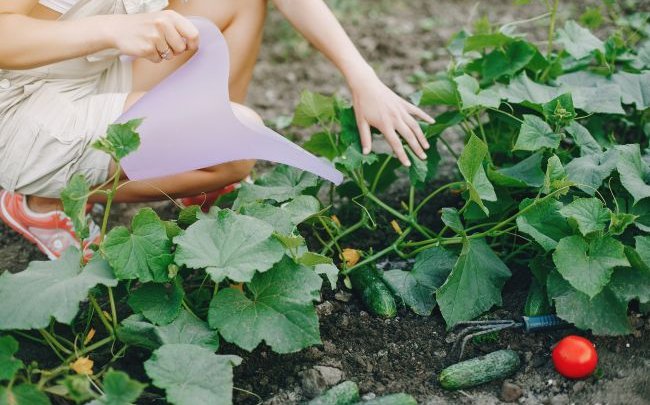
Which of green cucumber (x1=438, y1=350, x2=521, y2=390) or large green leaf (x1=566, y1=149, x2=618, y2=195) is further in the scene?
large green leaf (x1=566, y1=149, x2=618, y2=195)

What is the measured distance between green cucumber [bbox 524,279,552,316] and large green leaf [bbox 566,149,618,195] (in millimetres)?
285

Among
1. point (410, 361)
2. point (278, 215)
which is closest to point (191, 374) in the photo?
point (278, 215)

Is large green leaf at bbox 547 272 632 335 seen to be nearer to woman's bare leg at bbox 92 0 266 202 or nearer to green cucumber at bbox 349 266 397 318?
green cucumber at bbox 349 266 397 318

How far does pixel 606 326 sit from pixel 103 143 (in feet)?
4.11

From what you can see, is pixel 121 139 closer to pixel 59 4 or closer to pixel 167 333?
pixel 167 333

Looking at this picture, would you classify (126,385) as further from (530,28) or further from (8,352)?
(530,28)

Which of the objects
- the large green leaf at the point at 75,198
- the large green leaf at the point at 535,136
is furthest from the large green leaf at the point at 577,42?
the large green leaf at the point at 75,198

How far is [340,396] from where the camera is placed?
71.0 inches

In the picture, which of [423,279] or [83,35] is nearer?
[83,35]

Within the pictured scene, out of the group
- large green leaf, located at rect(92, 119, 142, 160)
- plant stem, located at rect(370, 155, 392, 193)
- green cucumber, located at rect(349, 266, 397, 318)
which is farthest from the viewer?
plant stem, located at rect(370, 155, 392, 193)

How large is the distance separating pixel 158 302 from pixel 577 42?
165 cm

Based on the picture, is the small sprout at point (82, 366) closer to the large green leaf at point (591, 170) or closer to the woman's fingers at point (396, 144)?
the woman's fingers at point (396, 144)

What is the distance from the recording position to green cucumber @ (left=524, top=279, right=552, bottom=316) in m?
2.02

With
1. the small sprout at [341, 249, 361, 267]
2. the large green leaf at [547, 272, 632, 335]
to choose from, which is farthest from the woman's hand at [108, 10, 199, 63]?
the large green leaf at [547, 272, 632, 335]
